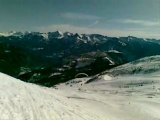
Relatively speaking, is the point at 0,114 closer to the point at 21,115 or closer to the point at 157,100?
the point at 21,115

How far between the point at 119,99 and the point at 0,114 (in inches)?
827

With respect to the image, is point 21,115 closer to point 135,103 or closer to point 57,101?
point 57,101

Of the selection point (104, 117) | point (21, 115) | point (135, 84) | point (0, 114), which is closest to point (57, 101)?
point (104, 117)

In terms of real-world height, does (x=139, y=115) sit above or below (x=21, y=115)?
below

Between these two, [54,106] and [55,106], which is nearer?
[54,106]

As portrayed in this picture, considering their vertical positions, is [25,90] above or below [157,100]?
above

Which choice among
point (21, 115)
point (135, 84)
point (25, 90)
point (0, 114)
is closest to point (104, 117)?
point (25, 90)

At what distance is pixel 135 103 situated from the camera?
3300cm

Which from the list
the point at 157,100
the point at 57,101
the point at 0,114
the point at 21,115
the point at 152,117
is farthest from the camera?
the point at 157,100

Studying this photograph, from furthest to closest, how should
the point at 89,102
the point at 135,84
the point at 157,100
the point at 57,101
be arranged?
the point at 135,84 < the point at 157,100 < the point at 89,102 < the point at 57,101

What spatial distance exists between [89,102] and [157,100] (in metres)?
9.01

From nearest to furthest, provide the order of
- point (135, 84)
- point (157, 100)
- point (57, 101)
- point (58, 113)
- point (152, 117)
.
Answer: point (58, 113) < point (57, 101) < point (152, 117) < point (157, 100) < point (135, 84)

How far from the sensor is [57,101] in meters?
23.9

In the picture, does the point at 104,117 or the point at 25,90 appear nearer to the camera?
the point at 25,90
